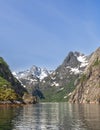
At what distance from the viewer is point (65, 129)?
98.1 metres

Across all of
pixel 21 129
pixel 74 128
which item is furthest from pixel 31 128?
pixel 74 128

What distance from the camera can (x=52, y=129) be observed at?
321ft

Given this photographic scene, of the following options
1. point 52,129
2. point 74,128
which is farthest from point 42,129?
point 74,128

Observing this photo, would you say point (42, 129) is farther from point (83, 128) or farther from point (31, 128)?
point (83, 128)

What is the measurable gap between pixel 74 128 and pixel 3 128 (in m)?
20.1

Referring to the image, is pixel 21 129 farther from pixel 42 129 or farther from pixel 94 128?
pixel 94 128

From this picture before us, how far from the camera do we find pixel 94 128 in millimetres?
100125

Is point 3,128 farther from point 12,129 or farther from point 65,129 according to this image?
point 65,129

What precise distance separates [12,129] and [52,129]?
1097 cm

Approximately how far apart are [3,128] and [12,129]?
2805 millimetres

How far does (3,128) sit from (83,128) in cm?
2273

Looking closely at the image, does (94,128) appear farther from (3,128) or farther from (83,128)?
(3,128)

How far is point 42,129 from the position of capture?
321 feet

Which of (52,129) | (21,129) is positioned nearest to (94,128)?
(52,129)
